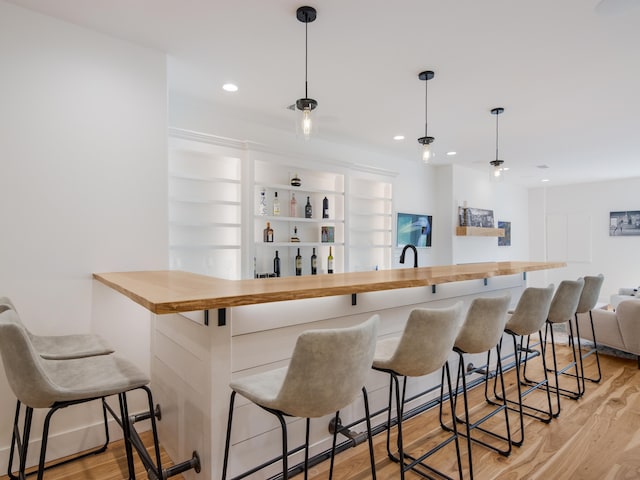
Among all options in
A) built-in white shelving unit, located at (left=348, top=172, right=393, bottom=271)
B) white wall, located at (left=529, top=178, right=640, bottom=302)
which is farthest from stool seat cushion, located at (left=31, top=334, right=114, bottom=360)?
white wall, located at (left=529, top=178, right=640, bottom=302)

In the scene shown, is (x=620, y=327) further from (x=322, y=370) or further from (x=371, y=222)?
(x=322, y=370)

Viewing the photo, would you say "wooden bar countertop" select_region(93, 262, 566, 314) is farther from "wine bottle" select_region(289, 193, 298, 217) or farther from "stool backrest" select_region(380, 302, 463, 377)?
"wine bottle" select_region(289, 193, 298, 217)

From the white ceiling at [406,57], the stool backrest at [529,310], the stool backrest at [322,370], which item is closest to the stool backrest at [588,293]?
the stool backrest at [529,310]

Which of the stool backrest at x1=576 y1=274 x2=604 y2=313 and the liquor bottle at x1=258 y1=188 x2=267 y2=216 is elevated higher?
the liquor bottle at x1=258 y1=188 x2=267 y2=216

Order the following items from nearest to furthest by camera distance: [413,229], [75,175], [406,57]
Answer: [75,175], [406,57], [413,229]

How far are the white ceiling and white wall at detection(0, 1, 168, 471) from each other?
0.22 meters

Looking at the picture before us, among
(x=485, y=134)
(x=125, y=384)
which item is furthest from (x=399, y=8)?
(x=485, y=134)

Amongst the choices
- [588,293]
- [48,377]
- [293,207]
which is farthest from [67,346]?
[588,293]

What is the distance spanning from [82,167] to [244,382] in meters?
1.83

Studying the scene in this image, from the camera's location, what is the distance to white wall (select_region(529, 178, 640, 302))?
26.4 ft

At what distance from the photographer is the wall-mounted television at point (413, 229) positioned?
6.00 meters

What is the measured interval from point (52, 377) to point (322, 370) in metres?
1.25

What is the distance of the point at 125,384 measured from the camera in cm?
156

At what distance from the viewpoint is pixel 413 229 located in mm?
6246
